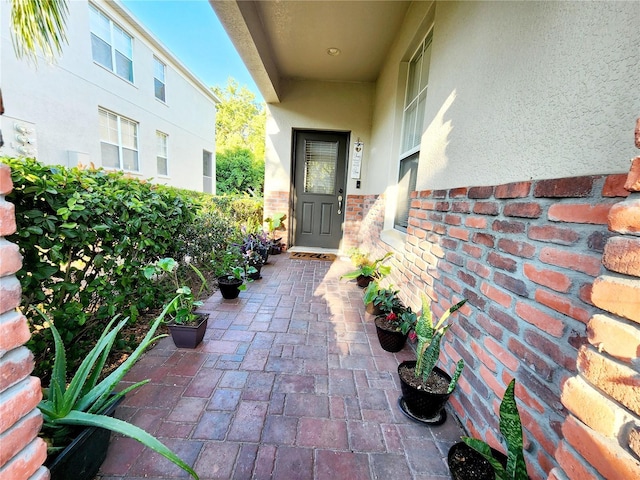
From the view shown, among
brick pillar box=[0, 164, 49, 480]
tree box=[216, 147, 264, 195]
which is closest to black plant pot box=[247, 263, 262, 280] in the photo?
brick pillar box=[0, 164, 49, 480]

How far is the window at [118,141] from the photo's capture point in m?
7.03

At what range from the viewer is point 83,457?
1.00 m

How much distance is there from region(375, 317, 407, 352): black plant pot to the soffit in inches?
118

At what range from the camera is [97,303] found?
1749mm

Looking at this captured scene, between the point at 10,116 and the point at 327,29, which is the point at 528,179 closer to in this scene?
Answer: the point at 327,29

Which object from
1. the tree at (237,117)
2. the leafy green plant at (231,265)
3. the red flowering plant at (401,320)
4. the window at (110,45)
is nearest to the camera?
the red flowering plant at (401,320)

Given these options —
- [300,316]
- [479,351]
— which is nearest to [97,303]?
[300,316]

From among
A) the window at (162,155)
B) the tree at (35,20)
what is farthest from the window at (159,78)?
the tree at (35,20)

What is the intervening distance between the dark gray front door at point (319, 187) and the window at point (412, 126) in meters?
1.78

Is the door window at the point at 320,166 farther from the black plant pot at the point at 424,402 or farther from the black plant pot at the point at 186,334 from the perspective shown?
the black plant pot at the point at 424,402

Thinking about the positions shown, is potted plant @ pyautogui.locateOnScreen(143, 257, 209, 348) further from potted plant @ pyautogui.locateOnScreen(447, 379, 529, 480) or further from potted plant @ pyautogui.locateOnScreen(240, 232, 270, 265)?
potted plant @ pyautogui.locateOnScreen(447, 379, 529, 480)

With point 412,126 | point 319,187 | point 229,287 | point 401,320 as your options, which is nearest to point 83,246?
point 229,287

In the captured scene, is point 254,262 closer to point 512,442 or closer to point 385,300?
point 385,300

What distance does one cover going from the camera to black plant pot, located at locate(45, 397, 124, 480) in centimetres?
91
